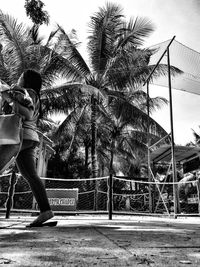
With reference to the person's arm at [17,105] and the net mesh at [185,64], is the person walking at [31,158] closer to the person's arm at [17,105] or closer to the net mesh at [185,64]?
the person's arm at [17,105]

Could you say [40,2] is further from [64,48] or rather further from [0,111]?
[64,48]

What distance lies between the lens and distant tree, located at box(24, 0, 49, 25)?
496cm

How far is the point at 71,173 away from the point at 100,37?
10770 millimetres

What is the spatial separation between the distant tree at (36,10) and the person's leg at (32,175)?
120 inches

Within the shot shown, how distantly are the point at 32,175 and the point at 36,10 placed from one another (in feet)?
10.9

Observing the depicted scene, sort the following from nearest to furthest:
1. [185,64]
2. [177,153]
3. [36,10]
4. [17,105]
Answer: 1. [17,105]
2. [36,10]
3. [185,64]
4. [177,153]

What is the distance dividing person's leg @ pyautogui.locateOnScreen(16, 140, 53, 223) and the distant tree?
304 centimetres

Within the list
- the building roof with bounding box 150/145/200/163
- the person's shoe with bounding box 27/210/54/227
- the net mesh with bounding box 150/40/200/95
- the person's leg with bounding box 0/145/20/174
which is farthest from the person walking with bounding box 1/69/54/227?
→ the net mesh with bounding box 150/40/200/95

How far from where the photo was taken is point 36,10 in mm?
4961

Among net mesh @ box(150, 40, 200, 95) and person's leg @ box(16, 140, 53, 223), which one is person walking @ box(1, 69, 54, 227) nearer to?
person's leg @ box(16, 140, 53, 223)

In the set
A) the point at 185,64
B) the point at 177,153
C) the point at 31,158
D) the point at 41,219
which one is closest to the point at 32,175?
the point at 31,158

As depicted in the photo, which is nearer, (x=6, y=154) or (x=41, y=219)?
(x=6, y=154)

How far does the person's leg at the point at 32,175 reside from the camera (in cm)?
285

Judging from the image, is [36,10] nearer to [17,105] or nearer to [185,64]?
[17,105]
